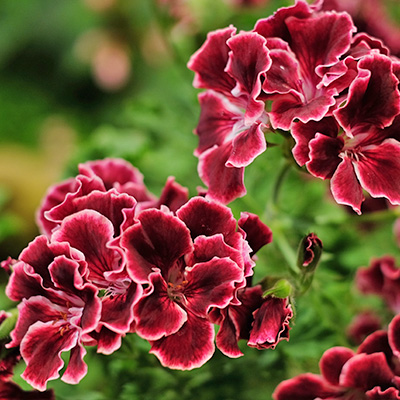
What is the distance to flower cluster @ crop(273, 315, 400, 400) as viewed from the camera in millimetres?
825

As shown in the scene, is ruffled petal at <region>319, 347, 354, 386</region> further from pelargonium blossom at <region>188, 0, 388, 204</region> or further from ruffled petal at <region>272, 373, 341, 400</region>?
pelargonium blossom at <region>188, 0, 388, 204</region>

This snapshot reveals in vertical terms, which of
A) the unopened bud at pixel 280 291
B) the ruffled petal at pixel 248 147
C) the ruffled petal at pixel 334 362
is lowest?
the ruffled petal at pixel 334 362

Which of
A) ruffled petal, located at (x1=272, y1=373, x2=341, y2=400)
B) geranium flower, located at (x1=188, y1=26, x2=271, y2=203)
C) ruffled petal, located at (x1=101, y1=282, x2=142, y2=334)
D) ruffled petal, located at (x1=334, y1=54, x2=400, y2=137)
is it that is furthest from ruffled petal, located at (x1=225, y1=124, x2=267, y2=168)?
ruffled petal, located at (x1=272, y1=373, x2=341, y2=400)

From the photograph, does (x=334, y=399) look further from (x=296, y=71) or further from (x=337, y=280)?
(x=296, y=71)

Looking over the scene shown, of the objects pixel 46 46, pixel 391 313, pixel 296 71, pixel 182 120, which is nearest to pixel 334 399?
pixel 391 313

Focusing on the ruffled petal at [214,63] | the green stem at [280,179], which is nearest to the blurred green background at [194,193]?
the green stem at [280,179]

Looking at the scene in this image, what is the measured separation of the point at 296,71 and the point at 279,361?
1.66 ft

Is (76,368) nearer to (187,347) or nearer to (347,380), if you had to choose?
(187,347)

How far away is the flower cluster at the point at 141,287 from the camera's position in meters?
0.75

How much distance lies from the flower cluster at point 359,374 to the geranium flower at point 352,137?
19 cm

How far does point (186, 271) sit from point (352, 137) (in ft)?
0.90

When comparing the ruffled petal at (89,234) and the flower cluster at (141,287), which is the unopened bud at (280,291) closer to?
the flower cluster at (141,287)

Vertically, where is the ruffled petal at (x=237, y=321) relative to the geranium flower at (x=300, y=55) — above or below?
below

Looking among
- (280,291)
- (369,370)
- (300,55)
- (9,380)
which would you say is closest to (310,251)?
(280,291)
